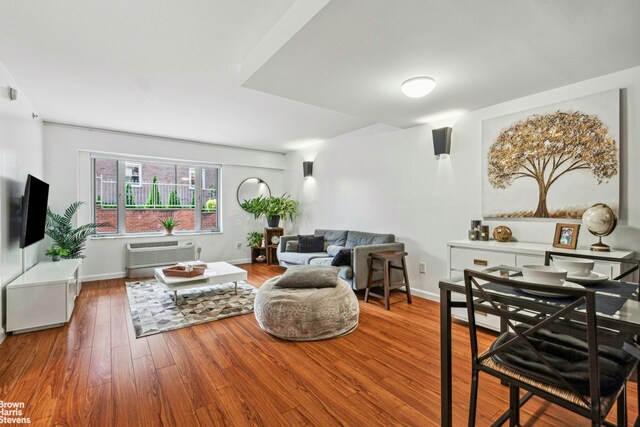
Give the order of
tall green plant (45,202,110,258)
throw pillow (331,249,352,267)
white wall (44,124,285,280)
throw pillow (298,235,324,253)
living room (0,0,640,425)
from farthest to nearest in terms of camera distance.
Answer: throw pillow (298,235,324,253) → white wall (44,124,285,280) → tall green plant (45,202,110,258) → throw pillow (331,249,352,267) → living room (0,0,640,425)

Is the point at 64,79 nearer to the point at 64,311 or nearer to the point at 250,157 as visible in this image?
the point at 64,311

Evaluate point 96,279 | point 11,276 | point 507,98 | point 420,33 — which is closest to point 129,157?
point 96,279

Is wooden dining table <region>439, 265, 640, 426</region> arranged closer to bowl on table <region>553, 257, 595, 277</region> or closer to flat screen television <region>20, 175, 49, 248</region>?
bowl on table <region>553, 257, 595, 277</region>

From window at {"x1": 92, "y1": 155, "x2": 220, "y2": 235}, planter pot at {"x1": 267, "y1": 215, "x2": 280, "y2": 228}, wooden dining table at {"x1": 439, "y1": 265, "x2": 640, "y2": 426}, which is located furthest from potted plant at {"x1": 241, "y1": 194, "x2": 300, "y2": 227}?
wooden dining table at {"x1": 439, "y1": 265, "x2": 640, "y2": 426}

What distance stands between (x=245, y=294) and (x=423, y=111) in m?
3.18

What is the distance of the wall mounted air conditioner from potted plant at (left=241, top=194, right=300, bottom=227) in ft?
4.55

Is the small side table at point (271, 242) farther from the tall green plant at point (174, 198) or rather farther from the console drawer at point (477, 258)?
the console drawer at point (477, 258)

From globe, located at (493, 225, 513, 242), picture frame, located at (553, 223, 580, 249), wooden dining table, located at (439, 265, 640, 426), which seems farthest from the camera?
globe, located at (493, 225, 513, 242)

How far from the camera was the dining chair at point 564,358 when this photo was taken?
38.4 inches

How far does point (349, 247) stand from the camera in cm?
448

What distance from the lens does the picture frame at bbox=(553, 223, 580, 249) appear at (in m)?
2.50

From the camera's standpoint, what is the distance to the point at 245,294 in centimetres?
386

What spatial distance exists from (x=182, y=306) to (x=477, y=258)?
3.26m

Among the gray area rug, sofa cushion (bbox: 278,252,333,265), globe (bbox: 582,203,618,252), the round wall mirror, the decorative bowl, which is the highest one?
the round wall mirror
